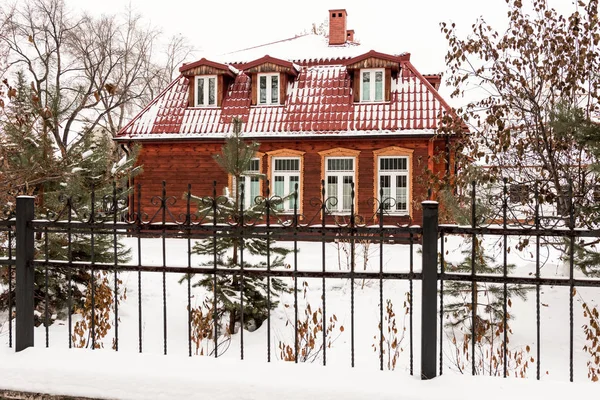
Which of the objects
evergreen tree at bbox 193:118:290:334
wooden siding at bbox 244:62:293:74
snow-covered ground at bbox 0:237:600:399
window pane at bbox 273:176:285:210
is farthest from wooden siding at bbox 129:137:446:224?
evergreen tree at bbox 193:118:290:334

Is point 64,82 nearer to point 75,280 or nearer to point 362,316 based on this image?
point 75,280

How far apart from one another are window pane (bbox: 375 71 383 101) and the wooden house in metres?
0.03

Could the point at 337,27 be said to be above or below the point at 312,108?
above

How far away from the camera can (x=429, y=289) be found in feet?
11.6

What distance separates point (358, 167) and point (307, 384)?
1188cm

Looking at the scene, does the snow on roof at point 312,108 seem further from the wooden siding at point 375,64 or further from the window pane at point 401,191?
the window pane at point 401,191

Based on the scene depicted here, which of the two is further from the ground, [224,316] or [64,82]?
[64,82]

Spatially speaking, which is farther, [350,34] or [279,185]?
[350,34]

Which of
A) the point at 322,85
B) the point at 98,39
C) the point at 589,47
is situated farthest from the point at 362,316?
the point at 98,39

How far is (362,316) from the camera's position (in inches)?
291

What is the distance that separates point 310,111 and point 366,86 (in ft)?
6.37

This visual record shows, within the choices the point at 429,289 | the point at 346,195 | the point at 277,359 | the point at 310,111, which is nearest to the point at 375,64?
the point at 310,111

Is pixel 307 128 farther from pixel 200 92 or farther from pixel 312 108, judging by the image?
pixel 200 92

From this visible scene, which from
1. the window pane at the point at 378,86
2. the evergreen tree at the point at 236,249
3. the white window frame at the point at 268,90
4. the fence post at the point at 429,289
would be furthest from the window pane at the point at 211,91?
the fence post at the point at 429,289
